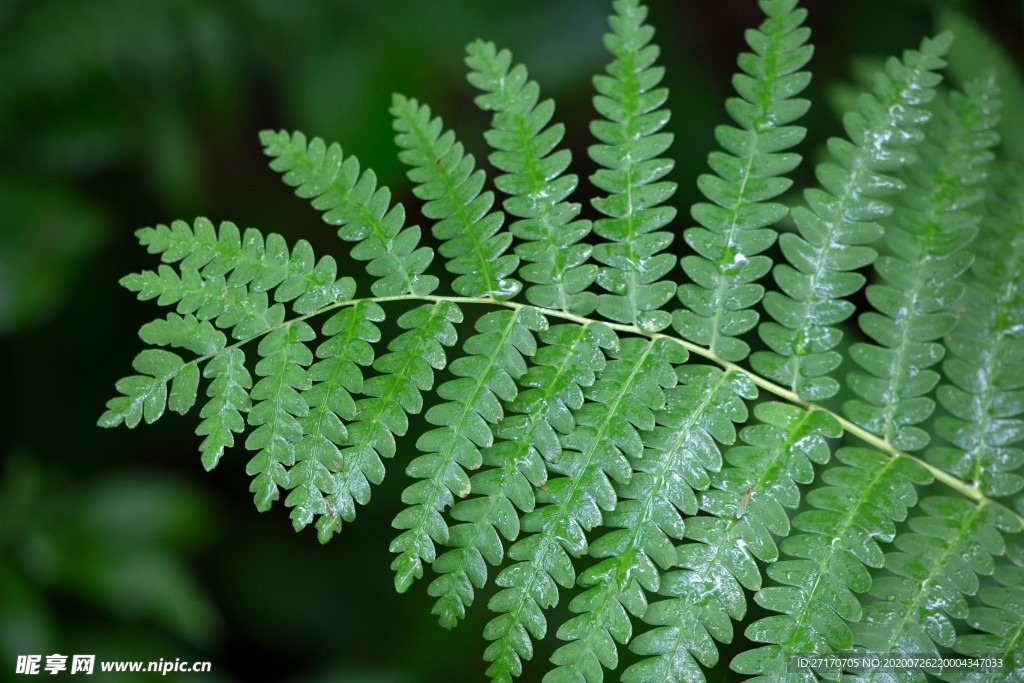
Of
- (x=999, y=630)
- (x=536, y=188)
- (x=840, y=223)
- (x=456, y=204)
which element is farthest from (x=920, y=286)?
(x=456, y=204)

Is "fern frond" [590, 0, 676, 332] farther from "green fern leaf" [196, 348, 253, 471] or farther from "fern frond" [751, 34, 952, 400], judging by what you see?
"green fern leaf" [196, 348, 253, 471]

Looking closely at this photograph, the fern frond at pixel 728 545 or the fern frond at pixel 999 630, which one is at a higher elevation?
the fern frond at pixel 728 545

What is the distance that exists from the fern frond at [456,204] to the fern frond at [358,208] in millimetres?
73

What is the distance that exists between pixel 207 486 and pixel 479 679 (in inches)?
67.7

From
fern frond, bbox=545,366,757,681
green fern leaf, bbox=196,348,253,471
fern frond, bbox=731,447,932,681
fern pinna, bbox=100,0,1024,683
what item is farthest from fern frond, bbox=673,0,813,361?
green fern leaf, bbox=196,348,253,471

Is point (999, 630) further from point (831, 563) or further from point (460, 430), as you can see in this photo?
point (460, 430)

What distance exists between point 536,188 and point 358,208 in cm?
41

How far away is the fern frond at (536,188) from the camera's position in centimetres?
169

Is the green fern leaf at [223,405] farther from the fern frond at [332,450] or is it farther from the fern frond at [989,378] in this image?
the fern frond at [989,378]

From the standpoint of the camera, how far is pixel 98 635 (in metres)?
3.24

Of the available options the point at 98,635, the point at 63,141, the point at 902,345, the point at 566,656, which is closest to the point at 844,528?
the point at 902,345

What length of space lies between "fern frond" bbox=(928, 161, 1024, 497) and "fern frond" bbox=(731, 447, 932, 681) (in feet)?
0.55

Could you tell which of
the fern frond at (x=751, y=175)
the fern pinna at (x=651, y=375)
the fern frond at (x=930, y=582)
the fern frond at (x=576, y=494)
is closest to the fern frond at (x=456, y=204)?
the fern pinna at (x=651, y=375)

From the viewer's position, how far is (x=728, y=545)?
1551mm
